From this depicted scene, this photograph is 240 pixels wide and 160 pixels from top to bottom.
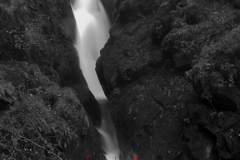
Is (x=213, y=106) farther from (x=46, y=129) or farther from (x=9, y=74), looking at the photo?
(x=9, y=74)

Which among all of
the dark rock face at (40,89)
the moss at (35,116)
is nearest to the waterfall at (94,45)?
the dark rock face at (40,89)

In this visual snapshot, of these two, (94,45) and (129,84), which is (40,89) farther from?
(94,45)

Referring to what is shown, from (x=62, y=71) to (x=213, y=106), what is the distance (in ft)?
19.8

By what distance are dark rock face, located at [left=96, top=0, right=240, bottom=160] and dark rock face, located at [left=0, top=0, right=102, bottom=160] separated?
5.65ft

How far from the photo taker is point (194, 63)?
8219 millimetres

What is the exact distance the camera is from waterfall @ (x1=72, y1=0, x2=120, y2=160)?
35.5 feet

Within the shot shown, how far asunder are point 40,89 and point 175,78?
15.9ft

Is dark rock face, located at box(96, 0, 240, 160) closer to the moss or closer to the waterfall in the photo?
the waterfall

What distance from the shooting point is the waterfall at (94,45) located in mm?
10828

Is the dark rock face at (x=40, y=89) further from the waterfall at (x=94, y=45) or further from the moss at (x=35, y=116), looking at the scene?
the waterfall at (x=94, y=45)

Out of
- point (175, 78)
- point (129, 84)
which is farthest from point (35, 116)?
point (175, 78)

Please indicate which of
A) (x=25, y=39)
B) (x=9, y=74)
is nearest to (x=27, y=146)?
(x=9, y=74)

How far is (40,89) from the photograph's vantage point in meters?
7.63

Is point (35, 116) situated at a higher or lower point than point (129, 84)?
higher
